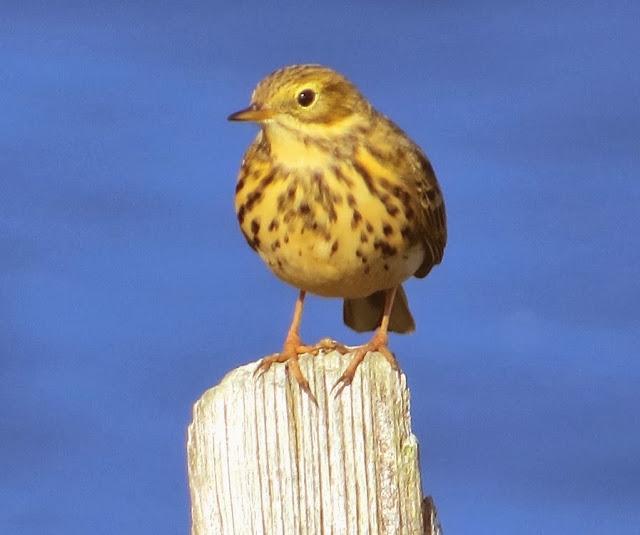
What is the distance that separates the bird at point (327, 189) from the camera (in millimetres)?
7609

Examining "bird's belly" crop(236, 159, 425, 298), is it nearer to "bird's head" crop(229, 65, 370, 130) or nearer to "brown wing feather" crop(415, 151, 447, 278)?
"brown wing feather" crop(415, 151, 447, 278)

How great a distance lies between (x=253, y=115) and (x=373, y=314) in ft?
6.22

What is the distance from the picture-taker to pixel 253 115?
24.5ft

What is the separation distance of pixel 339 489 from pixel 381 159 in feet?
10.5

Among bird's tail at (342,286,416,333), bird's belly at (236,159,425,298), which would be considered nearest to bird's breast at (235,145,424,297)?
bird's belly at (236,159,425,298)

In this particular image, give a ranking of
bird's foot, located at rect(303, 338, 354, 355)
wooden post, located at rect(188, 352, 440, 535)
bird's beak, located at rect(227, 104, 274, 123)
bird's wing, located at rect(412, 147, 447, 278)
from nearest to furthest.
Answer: wooden post, located at rect(188, 352, 440, 535), bird's foot, located at rect(303, 338, 354, 355), bird's beak, located at rect(227, 104, 274, 123), bird's wing, located at rect(412, 147, 447, 278)

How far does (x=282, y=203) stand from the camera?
7.60m

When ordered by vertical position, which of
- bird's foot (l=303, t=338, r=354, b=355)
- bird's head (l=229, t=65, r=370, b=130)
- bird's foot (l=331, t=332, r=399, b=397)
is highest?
bird's head (l=229, t=65, r=370, b=130)

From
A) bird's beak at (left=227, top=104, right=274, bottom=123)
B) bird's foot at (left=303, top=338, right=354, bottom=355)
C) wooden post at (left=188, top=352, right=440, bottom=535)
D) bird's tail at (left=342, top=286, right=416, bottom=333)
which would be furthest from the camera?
bird's tail at (left=342, top=286, right=416, bottom=333)

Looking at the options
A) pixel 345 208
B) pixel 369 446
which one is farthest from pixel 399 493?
pixel 345 208

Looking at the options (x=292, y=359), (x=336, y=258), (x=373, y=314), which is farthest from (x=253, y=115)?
(x=292, y=359)

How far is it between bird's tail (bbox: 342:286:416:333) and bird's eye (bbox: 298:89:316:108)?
5.23 ft

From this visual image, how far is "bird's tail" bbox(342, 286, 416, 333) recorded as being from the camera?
8828 millimetres

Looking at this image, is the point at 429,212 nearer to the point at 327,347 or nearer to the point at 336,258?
the point at 336,258
